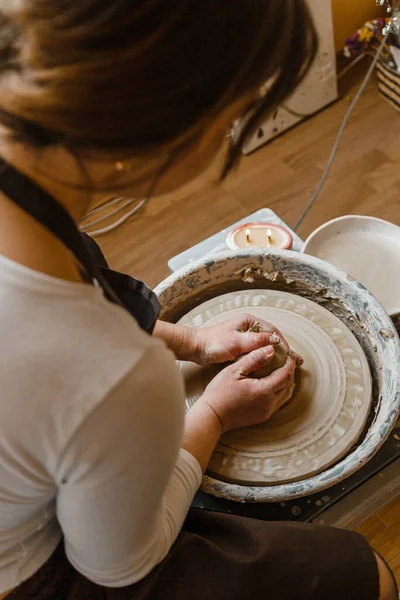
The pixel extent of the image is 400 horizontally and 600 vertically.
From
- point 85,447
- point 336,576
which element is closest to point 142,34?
point 85,447

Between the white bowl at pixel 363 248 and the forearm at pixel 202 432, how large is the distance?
0.61 m

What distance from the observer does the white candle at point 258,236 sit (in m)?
1.63

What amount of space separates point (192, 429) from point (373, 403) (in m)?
0.45

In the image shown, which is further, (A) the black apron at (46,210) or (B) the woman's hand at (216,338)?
(B) the woman's hand at (216,338)

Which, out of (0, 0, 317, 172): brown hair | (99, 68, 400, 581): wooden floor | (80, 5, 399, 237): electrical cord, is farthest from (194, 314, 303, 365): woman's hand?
(80, 5, 399, 237): electrical cord

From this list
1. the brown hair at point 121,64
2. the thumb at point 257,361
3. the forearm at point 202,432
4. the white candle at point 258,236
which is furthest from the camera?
the white candle at point 258,236

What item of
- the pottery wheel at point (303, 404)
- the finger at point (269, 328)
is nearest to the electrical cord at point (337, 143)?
the pottery wheel at point (303, 404)

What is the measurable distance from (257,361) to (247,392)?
7 cm

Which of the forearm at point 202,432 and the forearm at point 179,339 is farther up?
the forearm at point 179,339

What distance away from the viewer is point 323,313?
4.51 feet

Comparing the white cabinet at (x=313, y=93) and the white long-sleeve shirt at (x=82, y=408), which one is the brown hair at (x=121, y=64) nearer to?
the white long-sleeve shirt at (x=82, y=408)

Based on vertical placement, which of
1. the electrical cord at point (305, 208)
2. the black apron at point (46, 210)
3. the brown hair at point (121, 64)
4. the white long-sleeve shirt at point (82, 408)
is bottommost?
the electrical cord at point (305, 208)

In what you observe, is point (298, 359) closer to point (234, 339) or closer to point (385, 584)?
point (234, 339)

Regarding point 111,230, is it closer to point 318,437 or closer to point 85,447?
point 318,437
